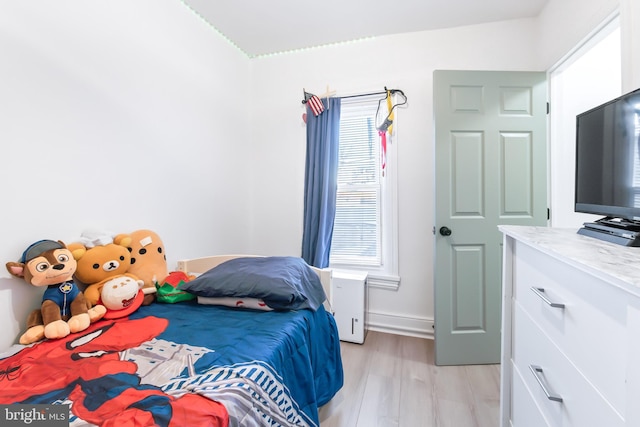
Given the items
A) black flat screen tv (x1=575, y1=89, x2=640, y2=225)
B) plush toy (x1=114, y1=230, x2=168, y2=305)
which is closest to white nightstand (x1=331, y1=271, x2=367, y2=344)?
plush toy (x1=114, y1=230, x2=168, y2=305)

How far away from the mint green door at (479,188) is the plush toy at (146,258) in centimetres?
188

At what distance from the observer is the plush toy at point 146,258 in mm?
1538

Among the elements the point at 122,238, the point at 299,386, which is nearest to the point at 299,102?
the point at 122,238

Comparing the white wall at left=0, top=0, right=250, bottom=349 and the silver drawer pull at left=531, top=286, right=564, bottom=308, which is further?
the white wall at left=0, top=0, right=250, bottom=349

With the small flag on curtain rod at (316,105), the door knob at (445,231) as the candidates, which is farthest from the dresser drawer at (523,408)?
the small flag on curtain rod at (316,105)

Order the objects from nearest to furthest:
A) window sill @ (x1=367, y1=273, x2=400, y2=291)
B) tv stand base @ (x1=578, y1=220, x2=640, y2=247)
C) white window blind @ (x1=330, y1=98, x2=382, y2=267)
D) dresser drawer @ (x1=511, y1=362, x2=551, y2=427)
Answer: tv stand base @ (x1=578, y1=220, x2=640, y2=247) < dresser drawer @ (x1=511, y1=362, x2=551, y2=427) < window sill @ (x1=367, y1=273, x2=400, y2=291) < white window blind @ (x1=330, y1=98, x2=382, y2=267)

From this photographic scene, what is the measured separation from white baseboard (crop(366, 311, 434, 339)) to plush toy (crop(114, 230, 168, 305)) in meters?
1.79

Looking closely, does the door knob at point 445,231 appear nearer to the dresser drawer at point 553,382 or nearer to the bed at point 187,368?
the dresser drawer at point 553,382

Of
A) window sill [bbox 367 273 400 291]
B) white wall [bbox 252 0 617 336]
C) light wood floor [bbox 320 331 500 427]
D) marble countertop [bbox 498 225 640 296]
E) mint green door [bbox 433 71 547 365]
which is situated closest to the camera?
marble countertop [bbox 498 225 640 296]

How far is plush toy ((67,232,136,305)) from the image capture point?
4.34 feet

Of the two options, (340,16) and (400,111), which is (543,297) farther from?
(340,16)
